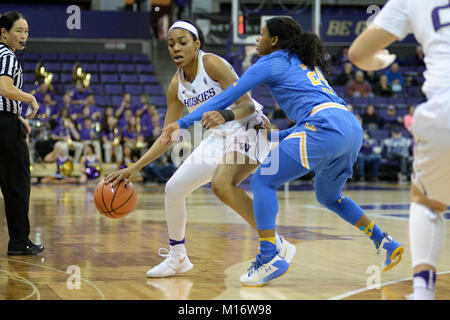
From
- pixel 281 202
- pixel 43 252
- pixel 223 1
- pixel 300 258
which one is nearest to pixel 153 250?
pixel 43 252

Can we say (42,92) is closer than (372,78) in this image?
Yes

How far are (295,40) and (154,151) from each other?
117cm

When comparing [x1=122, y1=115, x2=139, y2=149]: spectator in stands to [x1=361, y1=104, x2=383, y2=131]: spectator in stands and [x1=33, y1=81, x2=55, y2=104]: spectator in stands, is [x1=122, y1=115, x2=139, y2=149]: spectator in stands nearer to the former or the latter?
[x1=33, y1=81, x2=55, y2=104]: spectator in stands

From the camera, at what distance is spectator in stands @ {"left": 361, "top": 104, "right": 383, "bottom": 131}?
16828mm

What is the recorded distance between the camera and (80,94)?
16578 mm

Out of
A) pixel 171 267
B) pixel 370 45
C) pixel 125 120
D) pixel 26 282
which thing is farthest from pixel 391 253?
pixel 125 120

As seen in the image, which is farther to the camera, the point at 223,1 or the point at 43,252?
the point at 223,1

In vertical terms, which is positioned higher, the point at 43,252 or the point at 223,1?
the point at 223,1

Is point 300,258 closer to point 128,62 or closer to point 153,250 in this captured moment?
point 153,250

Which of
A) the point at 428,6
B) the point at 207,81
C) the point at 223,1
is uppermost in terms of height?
the point at 223,1

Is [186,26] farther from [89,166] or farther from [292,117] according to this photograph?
[89,166]

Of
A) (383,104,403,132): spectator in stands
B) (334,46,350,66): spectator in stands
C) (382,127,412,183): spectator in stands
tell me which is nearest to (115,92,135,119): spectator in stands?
(382,127,412,183): spectator in stands

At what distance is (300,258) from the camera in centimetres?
496

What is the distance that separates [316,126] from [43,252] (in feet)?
8.78
